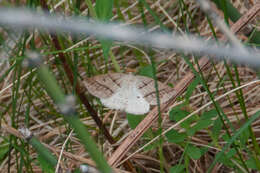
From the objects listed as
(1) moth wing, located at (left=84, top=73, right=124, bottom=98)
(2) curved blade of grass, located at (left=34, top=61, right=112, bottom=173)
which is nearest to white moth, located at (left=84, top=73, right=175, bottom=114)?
(1) moth wing, located at (left=84, top=73, right=124, bottom=98)

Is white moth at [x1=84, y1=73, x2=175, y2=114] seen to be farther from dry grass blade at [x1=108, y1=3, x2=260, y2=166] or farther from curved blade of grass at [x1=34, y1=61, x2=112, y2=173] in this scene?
curved blade of grass at [x1=34, y1=61, x2=112, y2=173]

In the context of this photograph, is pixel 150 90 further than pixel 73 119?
Yes

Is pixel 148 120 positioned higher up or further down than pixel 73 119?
further down

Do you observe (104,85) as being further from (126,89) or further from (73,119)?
(73,119)

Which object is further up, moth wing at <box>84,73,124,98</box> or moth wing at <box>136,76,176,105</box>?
moth wing at <box>84,73,124,98</box>

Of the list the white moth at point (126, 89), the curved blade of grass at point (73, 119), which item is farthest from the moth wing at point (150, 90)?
the curved blade of grass at point (73, 119)

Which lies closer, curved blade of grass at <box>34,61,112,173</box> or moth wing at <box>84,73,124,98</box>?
curved blade of grass at <box>34,61,112,173</box>

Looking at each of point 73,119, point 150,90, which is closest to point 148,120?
point 150,90

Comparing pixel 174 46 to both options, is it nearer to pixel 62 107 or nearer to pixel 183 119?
pixel 62 107
